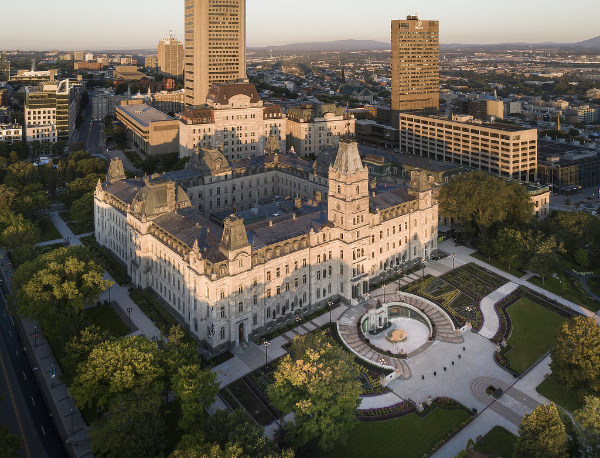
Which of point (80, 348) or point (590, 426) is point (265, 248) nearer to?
point (80, 348)

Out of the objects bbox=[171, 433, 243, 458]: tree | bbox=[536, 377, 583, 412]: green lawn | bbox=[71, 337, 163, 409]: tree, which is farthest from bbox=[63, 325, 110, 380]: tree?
bbox=[536, 377, 583, 412]: green lawn

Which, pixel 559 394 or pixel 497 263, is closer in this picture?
pixel 559 394

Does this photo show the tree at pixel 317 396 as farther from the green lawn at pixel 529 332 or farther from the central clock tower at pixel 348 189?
the central clock tower at pixel 348 189

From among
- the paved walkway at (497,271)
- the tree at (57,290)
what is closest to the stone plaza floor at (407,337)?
the paved walkway at (497,271)

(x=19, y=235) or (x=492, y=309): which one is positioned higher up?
(x=19, y=235)

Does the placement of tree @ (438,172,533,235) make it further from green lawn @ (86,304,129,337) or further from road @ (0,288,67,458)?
road @ (0,288,67,458)

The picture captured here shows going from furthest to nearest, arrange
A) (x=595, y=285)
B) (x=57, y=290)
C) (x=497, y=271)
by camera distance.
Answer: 1. (x=497, y=271)
2. (x=595, y=285)
3. (x=57, y=290)

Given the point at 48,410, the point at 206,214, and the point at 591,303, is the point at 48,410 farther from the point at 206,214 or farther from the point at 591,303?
the point at 591,303

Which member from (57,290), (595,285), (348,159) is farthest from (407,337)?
(57,290)
